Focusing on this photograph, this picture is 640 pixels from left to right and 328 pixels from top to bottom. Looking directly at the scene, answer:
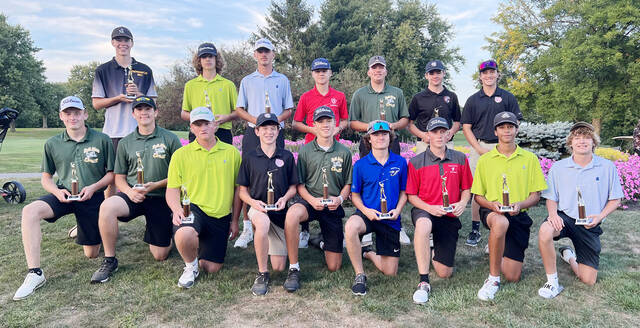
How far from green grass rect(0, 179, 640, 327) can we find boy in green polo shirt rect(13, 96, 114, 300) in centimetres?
68

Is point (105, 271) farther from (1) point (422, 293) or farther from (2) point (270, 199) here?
(1) point (422, 293)

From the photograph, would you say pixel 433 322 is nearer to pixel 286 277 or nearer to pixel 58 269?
pixel 286 277

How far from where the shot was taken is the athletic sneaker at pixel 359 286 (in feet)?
13.4

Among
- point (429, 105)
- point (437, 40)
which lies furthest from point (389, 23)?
point (429, 105)

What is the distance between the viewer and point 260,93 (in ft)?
18.9

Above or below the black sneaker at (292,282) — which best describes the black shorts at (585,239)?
above

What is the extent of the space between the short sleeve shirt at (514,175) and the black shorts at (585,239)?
527mm

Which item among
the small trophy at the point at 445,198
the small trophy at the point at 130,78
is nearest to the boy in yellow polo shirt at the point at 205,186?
the small trophy at the point at 130,78

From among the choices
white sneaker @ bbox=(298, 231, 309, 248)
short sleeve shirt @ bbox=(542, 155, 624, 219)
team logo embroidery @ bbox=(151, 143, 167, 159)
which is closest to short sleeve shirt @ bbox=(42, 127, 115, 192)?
team logo embroidery @ bbox=(151, 143, 167, 159)

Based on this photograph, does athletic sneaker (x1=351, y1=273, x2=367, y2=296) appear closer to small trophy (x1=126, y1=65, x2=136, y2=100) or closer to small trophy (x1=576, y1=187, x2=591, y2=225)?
small trophy (x1=576, y1=187, x2=591, y2=225)

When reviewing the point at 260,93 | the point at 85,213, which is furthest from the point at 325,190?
the point at 85,213

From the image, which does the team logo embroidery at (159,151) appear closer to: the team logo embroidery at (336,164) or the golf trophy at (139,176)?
the golf trophy at (139,176)

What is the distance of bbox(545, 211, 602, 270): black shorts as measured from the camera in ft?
14.2

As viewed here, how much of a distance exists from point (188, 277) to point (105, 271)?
107cm
